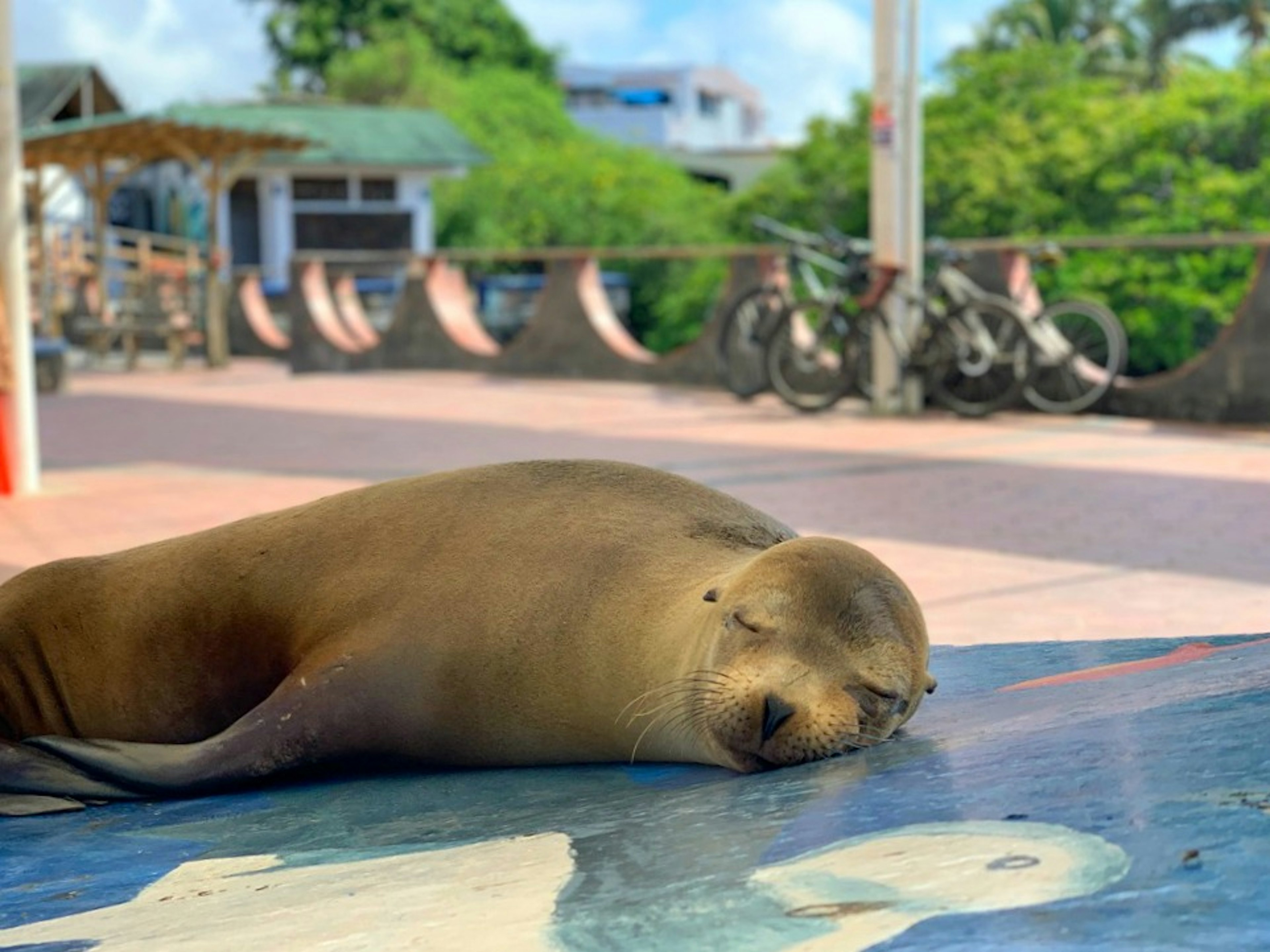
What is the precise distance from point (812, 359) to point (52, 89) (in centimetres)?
2911

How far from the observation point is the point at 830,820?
109 inches

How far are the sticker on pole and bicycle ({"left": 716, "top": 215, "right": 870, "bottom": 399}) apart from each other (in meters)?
0.83

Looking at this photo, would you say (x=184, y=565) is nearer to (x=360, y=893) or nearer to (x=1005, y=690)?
(x=360, y=893)

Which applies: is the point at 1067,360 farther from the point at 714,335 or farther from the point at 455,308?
the point at 455,308

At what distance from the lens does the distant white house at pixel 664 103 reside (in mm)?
80938

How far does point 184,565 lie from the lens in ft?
12.9

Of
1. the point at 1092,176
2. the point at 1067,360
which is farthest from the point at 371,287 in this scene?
the point at 1067,360

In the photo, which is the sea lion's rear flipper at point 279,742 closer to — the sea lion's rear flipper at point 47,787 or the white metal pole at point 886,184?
the sea lion's rear flipper at point 47,787

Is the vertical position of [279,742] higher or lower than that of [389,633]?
lower

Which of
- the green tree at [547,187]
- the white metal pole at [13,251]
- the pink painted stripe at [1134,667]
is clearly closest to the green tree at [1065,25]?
the green tree at [547,187]

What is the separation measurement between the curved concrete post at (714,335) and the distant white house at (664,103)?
53.9 m

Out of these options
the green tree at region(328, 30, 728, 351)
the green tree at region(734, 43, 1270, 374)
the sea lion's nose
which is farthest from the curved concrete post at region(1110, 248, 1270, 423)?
the green tree at region(328, 30, 728, 351)

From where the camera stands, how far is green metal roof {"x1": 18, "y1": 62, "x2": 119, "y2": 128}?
125 feet

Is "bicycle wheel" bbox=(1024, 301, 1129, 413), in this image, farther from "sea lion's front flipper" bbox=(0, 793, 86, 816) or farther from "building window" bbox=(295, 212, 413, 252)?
"building window" bbox=(295, 212, 413, 252)
